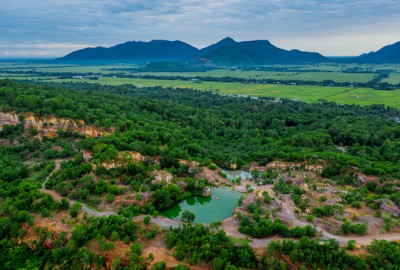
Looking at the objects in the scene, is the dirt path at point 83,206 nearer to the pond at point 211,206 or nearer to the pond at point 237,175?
the pond at point 211,206

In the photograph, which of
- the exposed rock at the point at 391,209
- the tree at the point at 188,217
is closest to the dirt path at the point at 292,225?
the tree at the point at 188,217

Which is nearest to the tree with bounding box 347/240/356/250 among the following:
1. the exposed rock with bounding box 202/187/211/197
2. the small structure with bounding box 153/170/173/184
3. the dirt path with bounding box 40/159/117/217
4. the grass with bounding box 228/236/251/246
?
the grass with bounding box 228/236/251/246

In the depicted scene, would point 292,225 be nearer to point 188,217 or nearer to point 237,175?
point 188,217

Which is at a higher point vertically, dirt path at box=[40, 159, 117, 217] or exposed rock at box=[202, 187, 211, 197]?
dirt path at box=[40, 159, 117, 217]

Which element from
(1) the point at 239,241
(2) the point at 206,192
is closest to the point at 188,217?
(1) the point at 239,241

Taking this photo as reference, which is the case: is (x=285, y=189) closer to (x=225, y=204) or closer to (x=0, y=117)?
(x=225, y=204)

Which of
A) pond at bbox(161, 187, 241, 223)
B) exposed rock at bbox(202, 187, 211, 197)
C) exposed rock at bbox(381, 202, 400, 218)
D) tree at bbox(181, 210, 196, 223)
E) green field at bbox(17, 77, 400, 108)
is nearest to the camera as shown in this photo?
tree at bbox(181, 210, 196, 223)

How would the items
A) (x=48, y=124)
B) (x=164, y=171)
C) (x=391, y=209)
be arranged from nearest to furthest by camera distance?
(x=391, y=209) → (x=164, y=171) → (x=48, y=124)

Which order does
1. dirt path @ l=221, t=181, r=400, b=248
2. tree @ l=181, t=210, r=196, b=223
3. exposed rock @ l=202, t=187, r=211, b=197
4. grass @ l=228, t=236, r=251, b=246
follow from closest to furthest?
grass @ l=228, t=236, r=251, b=246
dirt path @ l=221, t=181, r=400, b=248
tree @ l=181, t=210, r=196, b=223
exposed rock @ l=202, t=187, r=211, b=197

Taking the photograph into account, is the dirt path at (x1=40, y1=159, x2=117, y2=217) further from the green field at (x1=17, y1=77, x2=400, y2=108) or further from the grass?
the green field at (x1=17, y1=77, x2=400, y2=108)
